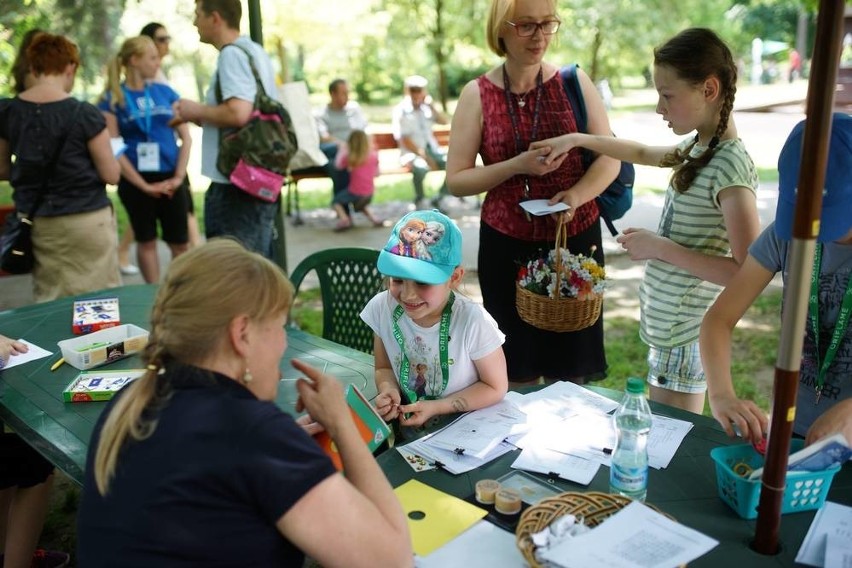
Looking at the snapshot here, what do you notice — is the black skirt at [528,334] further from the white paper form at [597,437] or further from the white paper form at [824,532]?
the white paper form at [824,532]

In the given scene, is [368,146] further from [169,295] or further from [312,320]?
[169,295]

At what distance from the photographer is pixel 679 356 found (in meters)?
2.76

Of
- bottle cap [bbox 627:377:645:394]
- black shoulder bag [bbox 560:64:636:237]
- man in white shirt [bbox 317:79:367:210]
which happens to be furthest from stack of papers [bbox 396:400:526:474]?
man in white shirt [bbox 317:79:367:210]

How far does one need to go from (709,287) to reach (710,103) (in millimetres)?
643

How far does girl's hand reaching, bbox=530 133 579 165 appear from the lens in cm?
286

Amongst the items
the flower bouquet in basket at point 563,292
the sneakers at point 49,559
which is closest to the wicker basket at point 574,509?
the flower bouquet in basket at point 563,292

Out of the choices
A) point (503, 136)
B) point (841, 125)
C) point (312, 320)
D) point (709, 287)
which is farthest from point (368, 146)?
point (841, 125)

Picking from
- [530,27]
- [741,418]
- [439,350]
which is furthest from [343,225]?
[741,418]

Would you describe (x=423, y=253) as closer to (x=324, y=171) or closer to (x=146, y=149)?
(x=146, y=149)

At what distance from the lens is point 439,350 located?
240 centimetres

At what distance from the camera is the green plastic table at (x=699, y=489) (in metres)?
1.55

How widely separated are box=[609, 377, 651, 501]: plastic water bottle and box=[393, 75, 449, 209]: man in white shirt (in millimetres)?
7755

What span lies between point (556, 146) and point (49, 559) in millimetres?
2399

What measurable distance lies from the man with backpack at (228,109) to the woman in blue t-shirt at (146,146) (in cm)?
108
